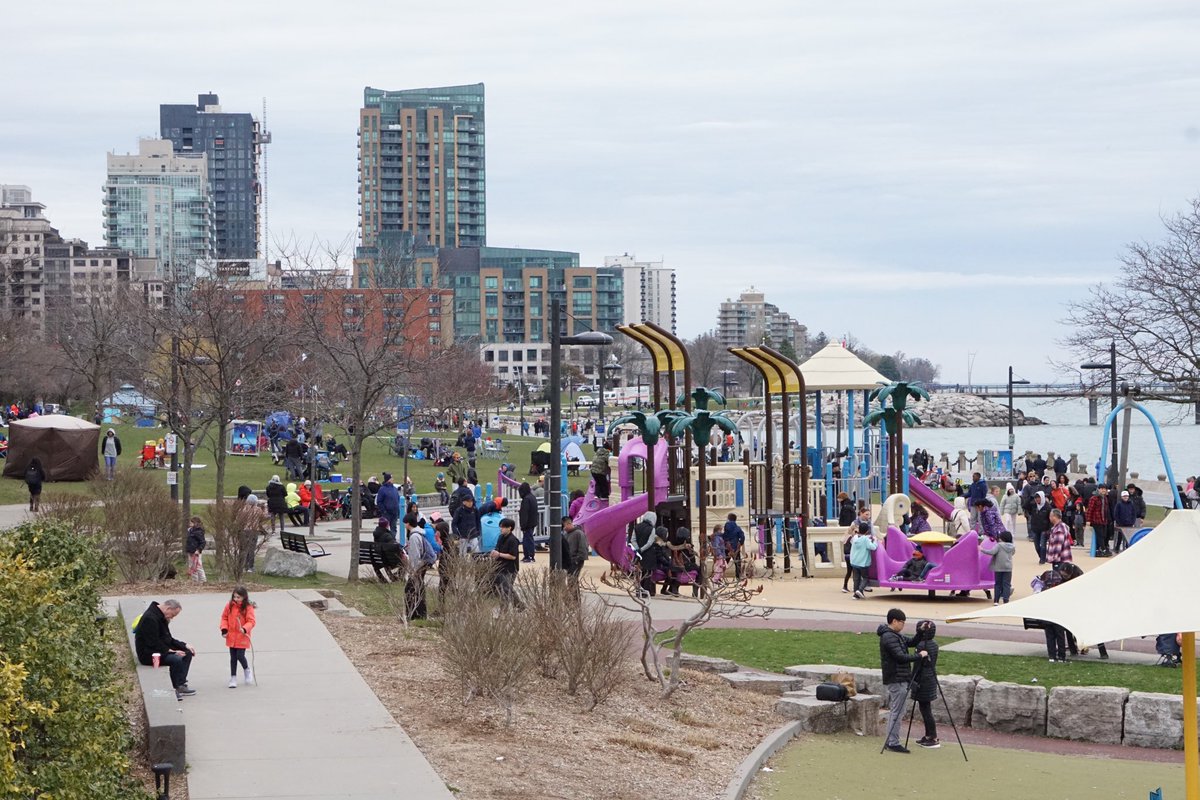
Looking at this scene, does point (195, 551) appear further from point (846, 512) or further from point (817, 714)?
point (846, 512)

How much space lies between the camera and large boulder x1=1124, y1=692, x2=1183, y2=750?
13883mm

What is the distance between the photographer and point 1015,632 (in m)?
20.2

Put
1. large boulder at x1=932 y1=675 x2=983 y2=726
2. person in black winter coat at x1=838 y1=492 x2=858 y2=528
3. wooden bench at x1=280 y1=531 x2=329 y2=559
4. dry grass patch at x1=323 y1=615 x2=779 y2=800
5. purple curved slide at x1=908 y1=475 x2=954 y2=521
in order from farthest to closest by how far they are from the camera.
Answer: purple curved slide at x1=908 y1=475 x2=954 y2=521, person in black winter coat at x1=838 y1=492 x2=858 y2=528, wooden bench at x1=280 y1=531 x2=329 y2=559, large boulder at x1=932 y1=675 x2=983 y2=726, dry grass patch at x1=323 y1=615 x2=779 y2=800

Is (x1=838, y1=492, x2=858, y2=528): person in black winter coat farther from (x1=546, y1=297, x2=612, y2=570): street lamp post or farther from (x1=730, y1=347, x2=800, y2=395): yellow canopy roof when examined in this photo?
(x1=546, y1=297, x2=612, y2=570): street lamp post

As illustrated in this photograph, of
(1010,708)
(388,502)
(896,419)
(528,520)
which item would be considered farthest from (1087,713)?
(896,419)

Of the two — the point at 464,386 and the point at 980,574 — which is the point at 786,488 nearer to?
the point at 980,574

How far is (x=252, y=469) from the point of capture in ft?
149

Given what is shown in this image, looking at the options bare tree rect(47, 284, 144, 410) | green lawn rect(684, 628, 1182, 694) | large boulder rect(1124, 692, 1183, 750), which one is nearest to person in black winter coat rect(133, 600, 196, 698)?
green lawn rect(684, 628, 1182, 694)

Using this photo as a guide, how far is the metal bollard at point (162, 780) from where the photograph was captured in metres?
9.30

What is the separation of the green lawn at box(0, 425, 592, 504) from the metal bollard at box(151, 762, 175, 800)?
25590 mm

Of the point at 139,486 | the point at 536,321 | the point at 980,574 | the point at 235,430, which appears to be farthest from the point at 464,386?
the point at 536,321

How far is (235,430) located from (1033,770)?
143 ft

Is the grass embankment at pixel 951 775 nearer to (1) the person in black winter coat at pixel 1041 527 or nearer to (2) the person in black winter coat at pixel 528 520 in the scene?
(2) the person in black winter coat at pixel 528 520

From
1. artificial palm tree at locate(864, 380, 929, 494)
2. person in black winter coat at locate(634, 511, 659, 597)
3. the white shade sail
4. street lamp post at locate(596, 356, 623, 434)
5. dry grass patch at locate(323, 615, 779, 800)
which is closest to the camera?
the white shade sail
